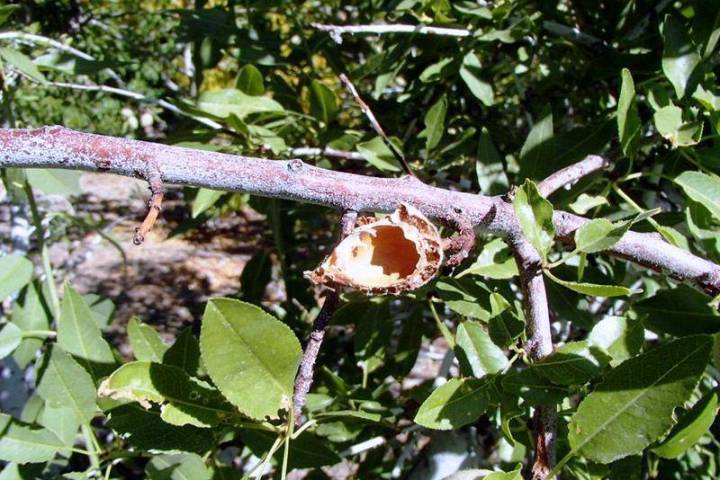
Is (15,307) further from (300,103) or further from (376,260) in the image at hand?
(376,260)

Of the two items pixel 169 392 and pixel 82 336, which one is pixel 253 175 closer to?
pixel 169 392

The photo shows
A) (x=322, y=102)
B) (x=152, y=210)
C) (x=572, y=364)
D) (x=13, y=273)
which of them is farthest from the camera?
(x=322, y=102)

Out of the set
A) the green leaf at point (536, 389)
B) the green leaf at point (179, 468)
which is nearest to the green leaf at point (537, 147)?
the green leaf at point (536, 389)

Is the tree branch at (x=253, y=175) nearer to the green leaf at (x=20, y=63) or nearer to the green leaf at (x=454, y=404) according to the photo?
the green leaf at (x=454, y=404)

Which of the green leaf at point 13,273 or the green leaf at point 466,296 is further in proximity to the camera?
the green leaf at point 13,273

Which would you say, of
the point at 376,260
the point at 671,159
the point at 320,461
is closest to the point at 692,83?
the point at 671,159

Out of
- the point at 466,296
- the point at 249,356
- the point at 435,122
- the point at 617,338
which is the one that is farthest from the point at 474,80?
the point at 249,356

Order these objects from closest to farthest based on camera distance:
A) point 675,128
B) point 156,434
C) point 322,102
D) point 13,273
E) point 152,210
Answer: point 152,210, point 156,434, point 675,128, point 13,273, point 322,102
